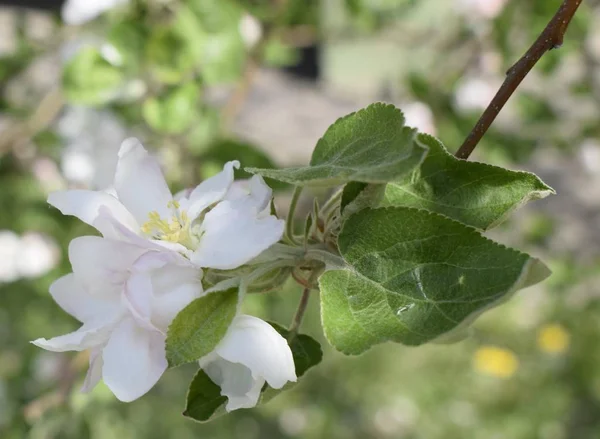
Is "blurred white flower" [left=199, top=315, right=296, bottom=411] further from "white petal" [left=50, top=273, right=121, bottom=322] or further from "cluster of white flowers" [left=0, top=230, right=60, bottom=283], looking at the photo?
"cluster of white flowers" [left=0, top=230, right=60, bottom=283]

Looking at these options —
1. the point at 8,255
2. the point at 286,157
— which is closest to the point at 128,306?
the point at 8,255

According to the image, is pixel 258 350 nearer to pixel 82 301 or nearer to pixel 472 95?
pixel 82 301

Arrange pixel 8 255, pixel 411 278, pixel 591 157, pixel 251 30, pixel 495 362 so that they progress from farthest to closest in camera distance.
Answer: pixel 495 362
pixel 591 157
pixel 8 255
pixel 251 30
pixel 411 278

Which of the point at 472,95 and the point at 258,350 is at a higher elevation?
the point at 258,350

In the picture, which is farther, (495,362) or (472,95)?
(495,362)

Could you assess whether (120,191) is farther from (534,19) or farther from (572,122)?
(572,122)

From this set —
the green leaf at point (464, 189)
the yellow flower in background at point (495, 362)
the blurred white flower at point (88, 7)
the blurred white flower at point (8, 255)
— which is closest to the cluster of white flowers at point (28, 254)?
the blurred white flower at point (8, 255)

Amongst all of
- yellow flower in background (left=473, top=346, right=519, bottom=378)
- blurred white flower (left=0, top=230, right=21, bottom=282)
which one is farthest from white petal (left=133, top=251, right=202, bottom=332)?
yellow flower in background (left=473, top=346, right=519, bottom=378)
